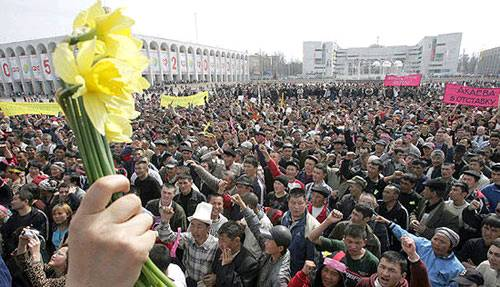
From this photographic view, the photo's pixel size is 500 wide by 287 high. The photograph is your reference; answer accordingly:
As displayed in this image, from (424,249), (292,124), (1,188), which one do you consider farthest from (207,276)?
(292,124)

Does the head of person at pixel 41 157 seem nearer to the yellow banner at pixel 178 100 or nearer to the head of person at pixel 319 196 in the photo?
the head of person at pixel 319 196

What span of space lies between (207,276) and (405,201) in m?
3.41

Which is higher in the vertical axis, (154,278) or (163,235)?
(154,278)

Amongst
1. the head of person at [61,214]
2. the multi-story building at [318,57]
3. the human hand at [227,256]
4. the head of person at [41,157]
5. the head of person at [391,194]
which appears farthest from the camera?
the multi-story building at [318,57]

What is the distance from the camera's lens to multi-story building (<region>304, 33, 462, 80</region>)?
301ft

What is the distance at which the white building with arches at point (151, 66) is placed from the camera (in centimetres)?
5403

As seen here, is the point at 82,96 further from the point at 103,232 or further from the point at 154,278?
the point at 154,278

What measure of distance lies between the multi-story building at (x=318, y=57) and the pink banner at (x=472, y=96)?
92.4 meters

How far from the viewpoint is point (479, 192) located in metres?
4.96

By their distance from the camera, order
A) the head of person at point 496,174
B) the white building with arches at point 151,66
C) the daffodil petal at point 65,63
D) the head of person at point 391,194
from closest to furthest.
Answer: the daffodil petal at point 65,63 < the head of person at point 391,194 < the head of person at point 496,174 < the white building with arches at point 151,66

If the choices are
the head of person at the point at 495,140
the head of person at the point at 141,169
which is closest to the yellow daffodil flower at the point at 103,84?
the head of person at the point at 141,169

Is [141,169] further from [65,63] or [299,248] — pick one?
[65,63]

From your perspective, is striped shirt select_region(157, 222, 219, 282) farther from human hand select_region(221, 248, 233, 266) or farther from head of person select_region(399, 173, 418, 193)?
head of person select_region(399, 173, 418, 193)

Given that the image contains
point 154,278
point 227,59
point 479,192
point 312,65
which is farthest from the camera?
point 312,65
